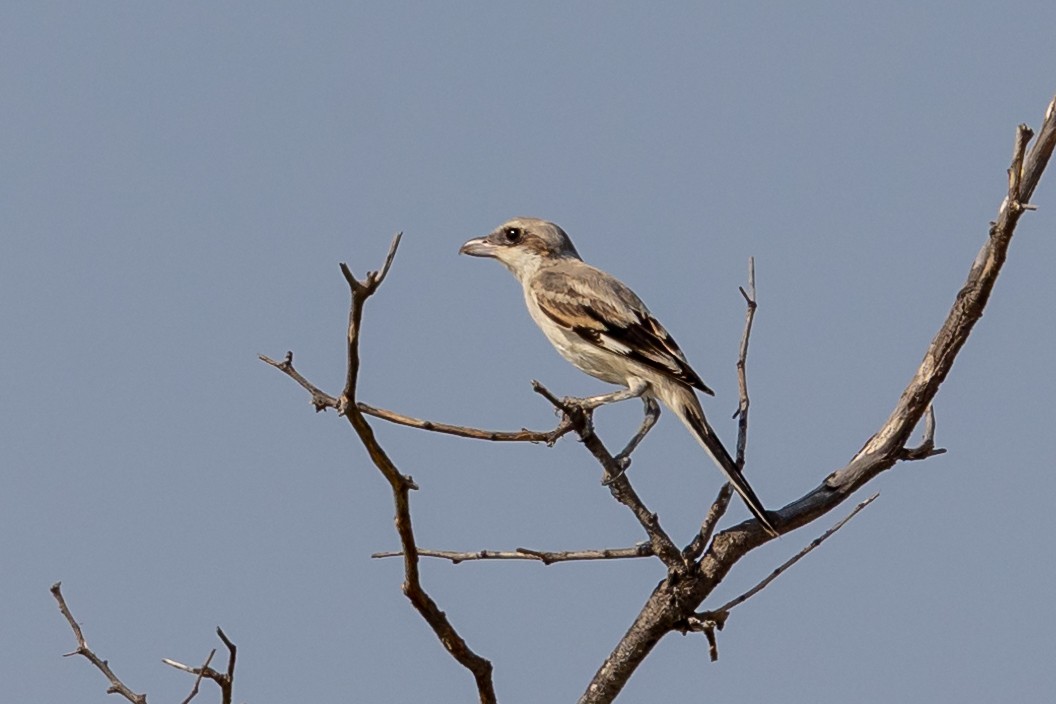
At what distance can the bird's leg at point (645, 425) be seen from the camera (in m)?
7.01

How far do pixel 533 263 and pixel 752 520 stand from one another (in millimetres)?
3462

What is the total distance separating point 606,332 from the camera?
762 cm

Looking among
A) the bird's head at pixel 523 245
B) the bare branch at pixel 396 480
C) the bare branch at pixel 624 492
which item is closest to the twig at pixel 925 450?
the bare branch at pixel 624 492

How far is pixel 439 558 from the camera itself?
5281mm

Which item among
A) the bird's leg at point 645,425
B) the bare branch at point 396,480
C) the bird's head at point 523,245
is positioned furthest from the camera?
the bird's head at point 523,245

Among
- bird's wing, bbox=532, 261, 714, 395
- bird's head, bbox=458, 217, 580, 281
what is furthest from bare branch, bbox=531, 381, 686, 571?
bird's head, bbox=458, 217, 580, 281

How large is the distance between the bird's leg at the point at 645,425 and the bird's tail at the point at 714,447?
205 mm

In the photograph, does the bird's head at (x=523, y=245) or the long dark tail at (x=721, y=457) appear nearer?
the long dark tail at (x=721, y=457)

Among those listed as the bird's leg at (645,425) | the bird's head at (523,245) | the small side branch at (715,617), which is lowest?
the small side branch at (715,617)

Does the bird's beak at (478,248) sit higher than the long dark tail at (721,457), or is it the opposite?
the bird's beak at (478,248)

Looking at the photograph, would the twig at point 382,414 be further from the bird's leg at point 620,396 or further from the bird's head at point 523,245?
the bird's head at point 523,245

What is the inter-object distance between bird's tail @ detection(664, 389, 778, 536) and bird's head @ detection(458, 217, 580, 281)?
6.18ft

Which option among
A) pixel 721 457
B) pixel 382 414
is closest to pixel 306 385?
pixel 382 414

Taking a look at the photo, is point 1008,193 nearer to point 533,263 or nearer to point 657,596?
point 657,596
